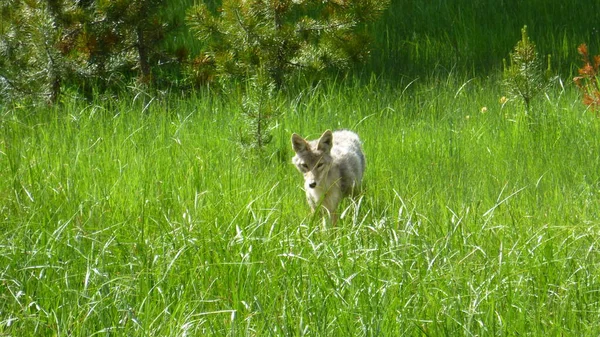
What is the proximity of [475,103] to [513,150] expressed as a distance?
5.41 feet

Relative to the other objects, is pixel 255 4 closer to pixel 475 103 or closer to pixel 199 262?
pixel 475 103

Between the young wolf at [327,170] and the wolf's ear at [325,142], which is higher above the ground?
the wolf's ear at [325,142]

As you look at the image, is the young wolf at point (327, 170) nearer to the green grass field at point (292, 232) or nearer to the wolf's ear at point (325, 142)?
the wolf's ear at point (325, 142)

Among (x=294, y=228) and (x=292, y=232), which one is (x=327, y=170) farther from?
(x=292, y=232)

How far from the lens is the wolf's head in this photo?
684cm

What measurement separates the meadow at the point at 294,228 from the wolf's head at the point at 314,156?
0.71ft

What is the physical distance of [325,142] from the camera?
7.05m

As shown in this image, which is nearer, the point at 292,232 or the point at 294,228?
the point at 292,232

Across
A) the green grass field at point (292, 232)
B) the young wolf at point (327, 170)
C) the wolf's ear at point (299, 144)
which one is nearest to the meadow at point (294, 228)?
the green grass field at point (292, 232)

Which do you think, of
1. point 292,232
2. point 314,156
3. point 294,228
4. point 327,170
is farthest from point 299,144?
point 292,232

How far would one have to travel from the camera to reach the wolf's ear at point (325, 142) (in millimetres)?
6992

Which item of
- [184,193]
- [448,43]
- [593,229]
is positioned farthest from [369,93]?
[593,229]

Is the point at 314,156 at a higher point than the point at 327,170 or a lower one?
higher

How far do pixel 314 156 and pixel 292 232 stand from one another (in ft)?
4.49
